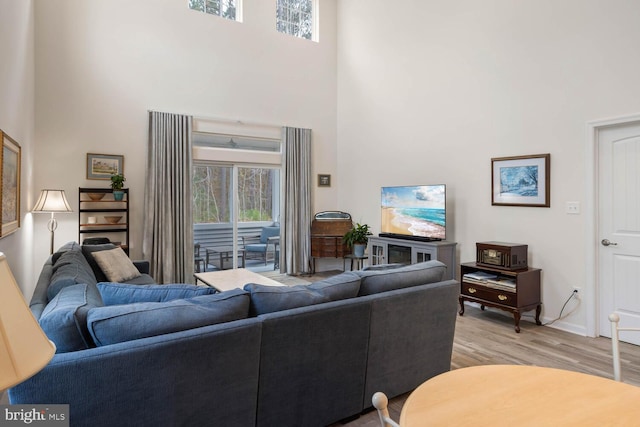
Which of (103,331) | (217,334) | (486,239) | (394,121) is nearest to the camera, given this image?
(103,331)

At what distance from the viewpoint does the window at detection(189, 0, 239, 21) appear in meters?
5.87

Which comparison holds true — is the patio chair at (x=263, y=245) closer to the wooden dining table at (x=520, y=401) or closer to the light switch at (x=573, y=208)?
the light switch at (x=573, y=208)

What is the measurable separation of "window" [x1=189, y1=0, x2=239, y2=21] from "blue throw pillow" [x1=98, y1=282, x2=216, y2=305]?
5.30m

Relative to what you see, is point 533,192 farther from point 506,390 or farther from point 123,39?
point 123,39

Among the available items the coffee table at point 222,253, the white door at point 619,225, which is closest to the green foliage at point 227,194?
the coffee table at point 222,253

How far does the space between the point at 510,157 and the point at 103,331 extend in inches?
163

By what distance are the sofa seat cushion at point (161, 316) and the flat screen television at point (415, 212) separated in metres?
3.42

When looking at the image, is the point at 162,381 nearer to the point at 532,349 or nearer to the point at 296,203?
the point at 532,349

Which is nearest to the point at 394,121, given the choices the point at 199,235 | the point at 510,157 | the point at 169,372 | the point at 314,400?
the point at 510,157

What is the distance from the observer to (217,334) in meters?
1.66

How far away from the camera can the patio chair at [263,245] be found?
→ 653 centimetres

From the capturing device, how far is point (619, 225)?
3.46 meters

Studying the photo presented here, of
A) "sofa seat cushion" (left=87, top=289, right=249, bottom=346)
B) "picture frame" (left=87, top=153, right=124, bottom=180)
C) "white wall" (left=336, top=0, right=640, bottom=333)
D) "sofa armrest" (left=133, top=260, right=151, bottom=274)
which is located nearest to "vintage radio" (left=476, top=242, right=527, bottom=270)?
"white wall" (left=336, top=0, right=640, bottom=333)

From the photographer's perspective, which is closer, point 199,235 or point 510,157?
point 510,157
